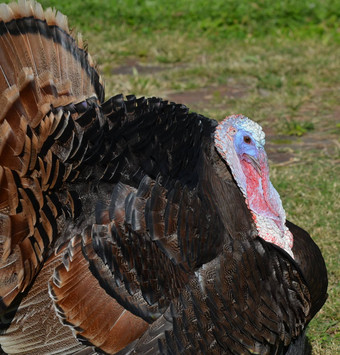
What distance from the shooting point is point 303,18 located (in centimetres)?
917

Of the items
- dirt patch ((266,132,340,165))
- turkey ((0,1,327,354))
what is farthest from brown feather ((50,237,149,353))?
dirt patch ((266,132,340,165))

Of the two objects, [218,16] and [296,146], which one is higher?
[296,146]

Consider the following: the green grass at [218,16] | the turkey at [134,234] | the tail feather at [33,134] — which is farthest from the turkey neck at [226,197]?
the green grass at [218,16]

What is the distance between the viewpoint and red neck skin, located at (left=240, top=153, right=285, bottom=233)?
3.01 m

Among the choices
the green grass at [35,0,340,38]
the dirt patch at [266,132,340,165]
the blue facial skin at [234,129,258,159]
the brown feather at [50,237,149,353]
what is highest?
the blue facial skin at [234,129,258,159]

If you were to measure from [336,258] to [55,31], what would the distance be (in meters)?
2.08

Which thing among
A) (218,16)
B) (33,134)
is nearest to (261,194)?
(33,134)

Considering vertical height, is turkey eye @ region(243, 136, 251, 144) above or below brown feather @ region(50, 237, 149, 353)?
above

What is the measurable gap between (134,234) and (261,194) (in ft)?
2.04

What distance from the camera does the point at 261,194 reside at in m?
3.02

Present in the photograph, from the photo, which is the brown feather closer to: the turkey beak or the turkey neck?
the turkey neck

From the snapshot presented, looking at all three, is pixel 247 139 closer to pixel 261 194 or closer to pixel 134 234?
pixel 261 194

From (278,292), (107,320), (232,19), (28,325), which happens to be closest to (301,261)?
(278,292)

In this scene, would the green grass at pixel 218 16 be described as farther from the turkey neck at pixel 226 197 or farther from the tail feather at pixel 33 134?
the turkey neck at pixel 226 197
